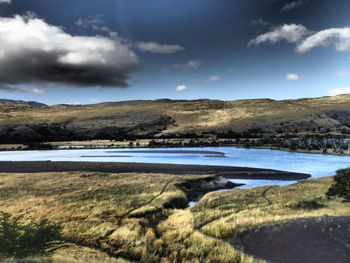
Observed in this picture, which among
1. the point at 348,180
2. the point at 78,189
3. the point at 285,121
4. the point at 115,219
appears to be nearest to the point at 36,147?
the point at 78,189

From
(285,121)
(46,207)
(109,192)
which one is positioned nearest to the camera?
(46,207)

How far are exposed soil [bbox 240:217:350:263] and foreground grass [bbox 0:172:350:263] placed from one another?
113cm

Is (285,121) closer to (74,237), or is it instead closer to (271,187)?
(271,187)

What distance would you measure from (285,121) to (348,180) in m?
172

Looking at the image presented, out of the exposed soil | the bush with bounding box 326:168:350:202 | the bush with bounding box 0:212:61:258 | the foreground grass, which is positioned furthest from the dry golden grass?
the bush with bounding box 0:212:61:258

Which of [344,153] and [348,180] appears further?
[344,153]

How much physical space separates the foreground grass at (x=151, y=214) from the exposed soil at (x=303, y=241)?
44.3 inches

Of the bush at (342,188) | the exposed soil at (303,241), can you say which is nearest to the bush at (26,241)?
the exposed soil at (303,241)

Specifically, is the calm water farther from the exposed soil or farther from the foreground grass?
the exposed soil

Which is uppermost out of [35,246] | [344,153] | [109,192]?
[35,246]

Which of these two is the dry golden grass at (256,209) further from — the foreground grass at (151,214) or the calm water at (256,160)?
the calm water at (256,160)

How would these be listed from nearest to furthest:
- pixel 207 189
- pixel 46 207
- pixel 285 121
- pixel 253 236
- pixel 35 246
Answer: pixel 35 246, pixel 253 236, pixel 46 207, pixel 207 189, pixel 285 121

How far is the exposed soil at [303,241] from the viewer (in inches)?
530

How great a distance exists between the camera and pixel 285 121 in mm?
186000
